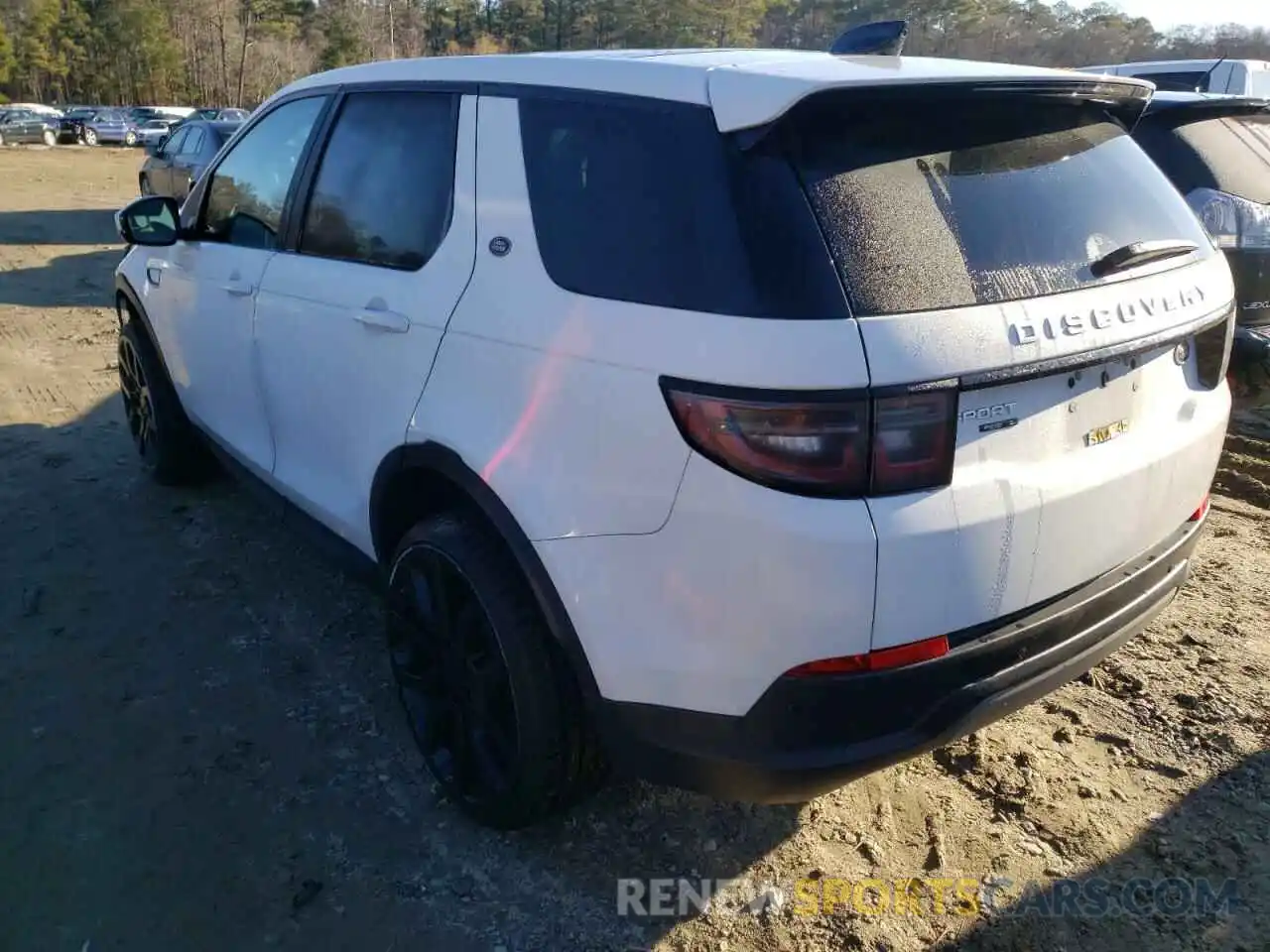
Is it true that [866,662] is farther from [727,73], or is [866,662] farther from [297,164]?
[297,164]

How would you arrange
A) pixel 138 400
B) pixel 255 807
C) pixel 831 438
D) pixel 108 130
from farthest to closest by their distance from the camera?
pixel 108 130, pixel 138 400, pixel 255 807, pixel 831 438

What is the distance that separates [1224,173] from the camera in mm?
4797

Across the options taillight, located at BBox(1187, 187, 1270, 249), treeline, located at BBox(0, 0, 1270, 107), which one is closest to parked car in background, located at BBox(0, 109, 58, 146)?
treeline, located at BBox(0, 0, 1270, 107)

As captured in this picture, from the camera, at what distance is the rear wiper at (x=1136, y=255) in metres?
2.15

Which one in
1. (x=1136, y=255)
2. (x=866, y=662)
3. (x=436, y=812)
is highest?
(x=1136, y=255)

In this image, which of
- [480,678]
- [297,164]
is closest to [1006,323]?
[480,678]

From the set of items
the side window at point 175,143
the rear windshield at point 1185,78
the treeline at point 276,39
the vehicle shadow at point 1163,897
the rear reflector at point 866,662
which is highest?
the treeline at point 276,39

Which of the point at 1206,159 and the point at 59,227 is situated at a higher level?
the point at 1206,159

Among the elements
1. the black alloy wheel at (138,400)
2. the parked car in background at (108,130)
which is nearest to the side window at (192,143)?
the black alloy wheel at (138,400)

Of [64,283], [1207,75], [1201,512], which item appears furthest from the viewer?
[64,283]

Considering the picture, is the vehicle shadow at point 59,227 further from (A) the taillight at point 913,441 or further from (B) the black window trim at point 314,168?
(A) the taillight at point 913,441

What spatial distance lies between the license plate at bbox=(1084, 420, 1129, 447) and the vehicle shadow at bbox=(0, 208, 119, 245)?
13549mm

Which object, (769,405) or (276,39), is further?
(276,39)

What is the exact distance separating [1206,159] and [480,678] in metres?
4.47
